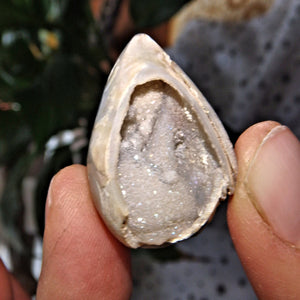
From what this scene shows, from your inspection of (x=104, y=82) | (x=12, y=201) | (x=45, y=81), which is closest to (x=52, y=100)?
(x=45, y=81)

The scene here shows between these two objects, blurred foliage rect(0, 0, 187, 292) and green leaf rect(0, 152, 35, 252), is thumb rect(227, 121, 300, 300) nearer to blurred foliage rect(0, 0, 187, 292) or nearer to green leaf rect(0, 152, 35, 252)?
blurred foliage rect(0, 0, 187, 292)

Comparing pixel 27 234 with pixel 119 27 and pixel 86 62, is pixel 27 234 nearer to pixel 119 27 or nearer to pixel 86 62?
pixel 86 62

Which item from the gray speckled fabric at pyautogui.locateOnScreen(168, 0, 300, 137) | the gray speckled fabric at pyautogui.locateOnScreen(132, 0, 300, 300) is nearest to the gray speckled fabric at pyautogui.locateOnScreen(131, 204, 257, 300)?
the gray speckled fabric at pyautogui.locateOnScreen(132, 0, 300, 300)

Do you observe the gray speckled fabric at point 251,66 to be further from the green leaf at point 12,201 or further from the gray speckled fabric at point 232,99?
the green leaf at point 12,201

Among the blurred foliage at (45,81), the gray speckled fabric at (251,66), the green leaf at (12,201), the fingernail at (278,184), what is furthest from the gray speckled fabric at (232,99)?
the fingernail at (278,184)

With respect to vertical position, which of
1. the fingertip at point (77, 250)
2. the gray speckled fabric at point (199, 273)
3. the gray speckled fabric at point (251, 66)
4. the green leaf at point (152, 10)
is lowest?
the gray speckled fabric at point (199, 273)

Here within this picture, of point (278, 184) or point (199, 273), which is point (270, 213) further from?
point (199, 273)
